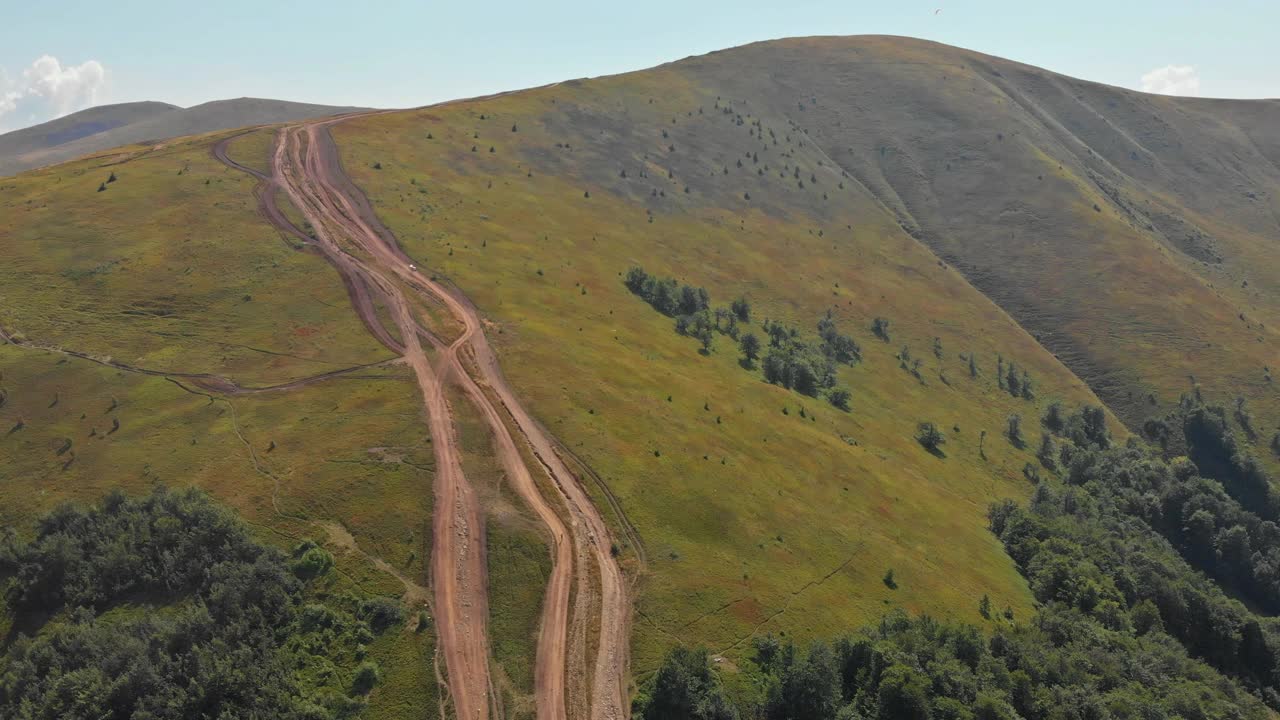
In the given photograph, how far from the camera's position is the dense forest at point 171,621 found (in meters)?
42.2

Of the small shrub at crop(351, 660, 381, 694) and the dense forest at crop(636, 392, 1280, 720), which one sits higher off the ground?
the small shrub at crop(351, 660, 381, 694)

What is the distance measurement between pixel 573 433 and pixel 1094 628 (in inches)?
2269

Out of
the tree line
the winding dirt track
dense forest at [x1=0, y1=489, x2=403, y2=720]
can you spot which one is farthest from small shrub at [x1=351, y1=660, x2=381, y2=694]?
the tree line

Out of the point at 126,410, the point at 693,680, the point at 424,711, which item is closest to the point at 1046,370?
the point at 693,680

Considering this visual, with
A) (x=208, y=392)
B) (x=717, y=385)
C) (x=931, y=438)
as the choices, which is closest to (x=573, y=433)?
(x=717, y=385)

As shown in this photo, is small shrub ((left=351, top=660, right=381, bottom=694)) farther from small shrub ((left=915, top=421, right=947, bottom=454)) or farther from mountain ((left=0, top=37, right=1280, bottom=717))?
small shrub ((left=915, top=421, right=947, bottom=454))

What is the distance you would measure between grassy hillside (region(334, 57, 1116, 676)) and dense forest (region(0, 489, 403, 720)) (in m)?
23.4

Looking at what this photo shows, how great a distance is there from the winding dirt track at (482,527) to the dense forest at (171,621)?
242 inches

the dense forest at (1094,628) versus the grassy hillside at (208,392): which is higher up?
the grassy hillside at (208,392)

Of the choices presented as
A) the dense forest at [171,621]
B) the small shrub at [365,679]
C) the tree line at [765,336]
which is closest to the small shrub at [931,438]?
the tree line at [765,336]

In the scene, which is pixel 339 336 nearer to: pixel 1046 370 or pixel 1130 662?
pixel 1130 662

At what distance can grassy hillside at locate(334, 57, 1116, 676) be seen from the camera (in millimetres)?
64938

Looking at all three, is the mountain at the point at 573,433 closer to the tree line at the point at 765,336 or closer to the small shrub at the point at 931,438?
the tree line at the point at 765,336

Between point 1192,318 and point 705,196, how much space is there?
135 metres
